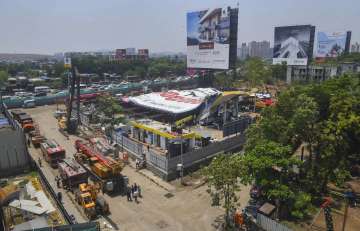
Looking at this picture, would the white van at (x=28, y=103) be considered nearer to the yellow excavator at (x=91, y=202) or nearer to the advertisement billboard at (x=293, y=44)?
the yellow excavator at (x=91, y=202)

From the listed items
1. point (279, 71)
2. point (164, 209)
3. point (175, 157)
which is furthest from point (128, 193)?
point (279, 71)

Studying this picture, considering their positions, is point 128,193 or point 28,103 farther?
point 28,103

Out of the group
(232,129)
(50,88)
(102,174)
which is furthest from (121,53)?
(102,174)

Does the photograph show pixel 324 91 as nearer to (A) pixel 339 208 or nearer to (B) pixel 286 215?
(A) pixel 339 208

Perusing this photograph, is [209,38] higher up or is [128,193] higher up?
[209,38]

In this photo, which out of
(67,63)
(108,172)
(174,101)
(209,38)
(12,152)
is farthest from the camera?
(209,38)

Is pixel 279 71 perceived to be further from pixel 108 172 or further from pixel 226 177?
pixel 226 177

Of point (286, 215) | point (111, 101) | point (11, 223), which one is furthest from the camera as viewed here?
point (111, 101)
